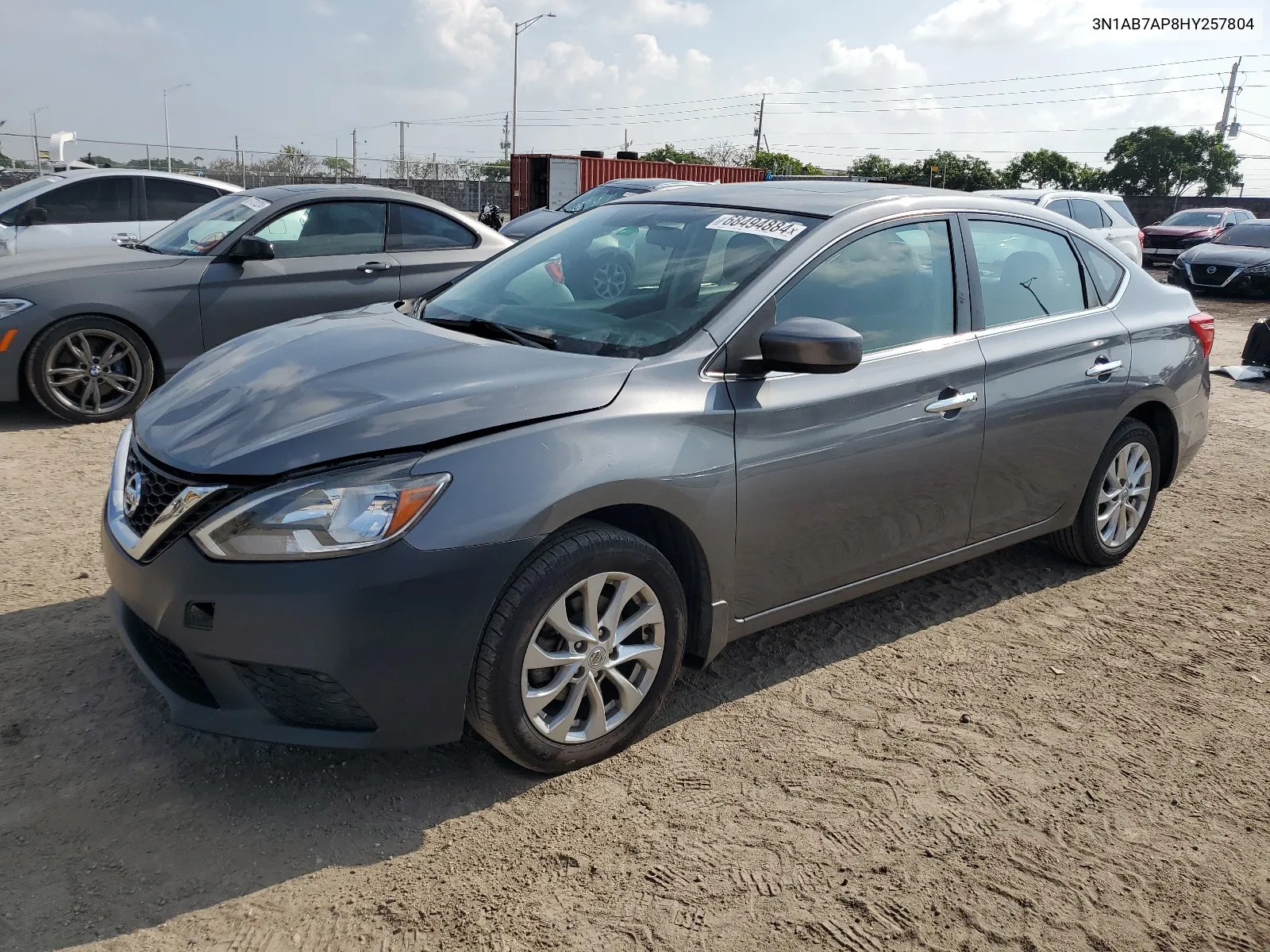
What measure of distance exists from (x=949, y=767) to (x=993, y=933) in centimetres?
75

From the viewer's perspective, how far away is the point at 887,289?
12.4 feet

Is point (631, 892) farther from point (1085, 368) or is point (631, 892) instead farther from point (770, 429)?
point (1085, 368)

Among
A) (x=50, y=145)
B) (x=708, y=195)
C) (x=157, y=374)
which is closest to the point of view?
(x=708, y=195)

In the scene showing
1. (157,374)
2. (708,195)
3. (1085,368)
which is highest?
(708,195)

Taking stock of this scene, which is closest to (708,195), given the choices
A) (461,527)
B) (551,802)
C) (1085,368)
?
(1085,368)

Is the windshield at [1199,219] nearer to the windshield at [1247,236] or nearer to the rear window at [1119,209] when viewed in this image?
the windshield at [1247,236]

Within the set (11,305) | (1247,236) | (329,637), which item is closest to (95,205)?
(11,305)

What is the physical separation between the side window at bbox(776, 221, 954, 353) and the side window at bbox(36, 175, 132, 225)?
30.1 ft

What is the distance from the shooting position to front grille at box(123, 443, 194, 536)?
2.80 metres

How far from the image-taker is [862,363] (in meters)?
3.61

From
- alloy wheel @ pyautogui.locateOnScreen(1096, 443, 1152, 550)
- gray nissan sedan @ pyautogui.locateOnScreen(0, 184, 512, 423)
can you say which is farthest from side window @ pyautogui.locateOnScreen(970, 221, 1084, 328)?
gray nissan sedan @ pyautogui.locateOnScreen(0, 184, 512, 423)

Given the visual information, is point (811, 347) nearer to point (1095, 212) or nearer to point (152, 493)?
point (152, 493)

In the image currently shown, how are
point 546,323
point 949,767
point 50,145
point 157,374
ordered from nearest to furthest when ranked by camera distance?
point 949,767 → point 546,323 → point 157,374 → point 50,145

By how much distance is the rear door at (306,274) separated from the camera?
23.5ft
